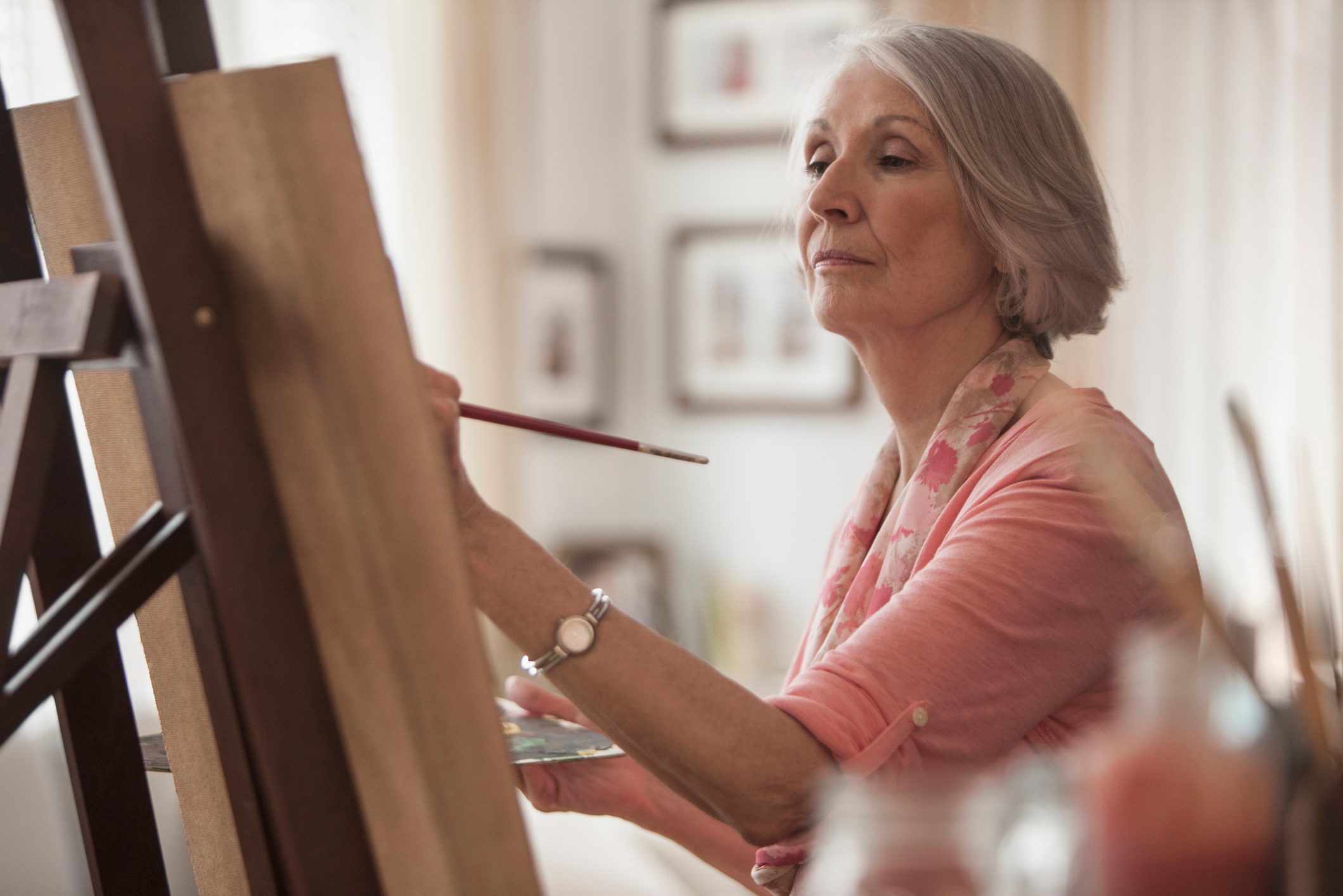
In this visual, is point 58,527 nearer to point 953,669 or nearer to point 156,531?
point 156,531

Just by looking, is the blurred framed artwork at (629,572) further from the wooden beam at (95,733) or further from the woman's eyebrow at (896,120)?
the wooden beam at (95,733)

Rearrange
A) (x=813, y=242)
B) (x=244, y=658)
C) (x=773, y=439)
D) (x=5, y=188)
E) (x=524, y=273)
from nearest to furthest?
(x=244, y=658)
(x=5, y=188)
(x=813, y=242)
(x=524, y=273)
(x=773, y=439)

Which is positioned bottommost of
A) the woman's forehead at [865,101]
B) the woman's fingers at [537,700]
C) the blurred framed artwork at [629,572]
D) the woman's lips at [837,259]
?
the blurred framed artwork at [629,572]

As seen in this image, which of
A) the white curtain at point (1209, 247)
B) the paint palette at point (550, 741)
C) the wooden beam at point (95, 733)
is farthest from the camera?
the white curtain at point (1209, 247)

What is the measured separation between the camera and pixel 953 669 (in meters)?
0.96

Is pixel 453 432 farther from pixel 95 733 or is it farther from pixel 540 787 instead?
pixel 540 787

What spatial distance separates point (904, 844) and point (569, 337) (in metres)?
3.26

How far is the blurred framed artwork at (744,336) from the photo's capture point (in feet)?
12.0

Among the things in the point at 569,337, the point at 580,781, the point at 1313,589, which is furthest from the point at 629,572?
the point at 1313,589

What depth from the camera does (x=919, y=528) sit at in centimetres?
123

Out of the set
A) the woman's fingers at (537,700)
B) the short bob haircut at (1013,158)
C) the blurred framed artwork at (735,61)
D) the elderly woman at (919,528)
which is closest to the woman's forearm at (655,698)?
the elderly woman at (919,528)

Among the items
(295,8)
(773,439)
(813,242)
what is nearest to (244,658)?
(813,242)

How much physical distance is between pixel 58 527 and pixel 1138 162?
3.09 meters

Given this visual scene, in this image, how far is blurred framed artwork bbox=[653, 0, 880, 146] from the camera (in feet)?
11.9
